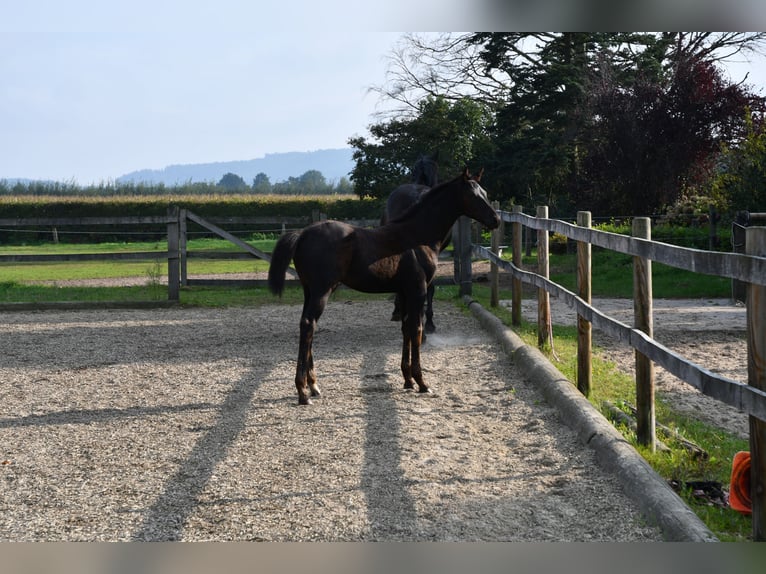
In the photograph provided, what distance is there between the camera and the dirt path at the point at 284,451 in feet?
12.1

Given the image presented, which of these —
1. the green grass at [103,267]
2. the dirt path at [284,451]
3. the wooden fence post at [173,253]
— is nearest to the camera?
the dirt path at [284,451]

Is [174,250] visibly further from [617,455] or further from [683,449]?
[617,455]

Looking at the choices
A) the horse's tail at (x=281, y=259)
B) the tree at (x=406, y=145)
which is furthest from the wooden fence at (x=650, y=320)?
the tree at (x=406, y=145)

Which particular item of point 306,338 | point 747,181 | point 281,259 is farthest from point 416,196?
point 747,181

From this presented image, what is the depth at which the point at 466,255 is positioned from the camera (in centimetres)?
1217

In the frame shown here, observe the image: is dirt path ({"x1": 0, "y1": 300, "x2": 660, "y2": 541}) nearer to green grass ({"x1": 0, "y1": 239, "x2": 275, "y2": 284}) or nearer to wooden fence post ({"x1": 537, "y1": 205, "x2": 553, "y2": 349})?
wooden fence post ({"x1": 537, "y1": 205, "x2": 553, "y2": 349})

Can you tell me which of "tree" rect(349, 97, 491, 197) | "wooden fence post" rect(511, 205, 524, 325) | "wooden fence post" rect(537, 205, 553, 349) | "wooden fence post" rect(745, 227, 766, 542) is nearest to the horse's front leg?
"wooden fence post" rect(537, 205, 553, 349)

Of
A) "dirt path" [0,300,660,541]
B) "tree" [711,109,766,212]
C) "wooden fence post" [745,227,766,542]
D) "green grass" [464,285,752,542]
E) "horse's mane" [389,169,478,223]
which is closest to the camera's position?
"wooden fence post" [745,227,766,542]

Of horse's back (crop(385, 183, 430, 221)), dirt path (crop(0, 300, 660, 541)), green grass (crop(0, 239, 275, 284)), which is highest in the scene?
horse's back (crop(385, 183, 430, 221))

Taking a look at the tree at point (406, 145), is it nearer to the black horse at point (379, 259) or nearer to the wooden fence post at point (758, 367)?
the black horse at point (379, 259)

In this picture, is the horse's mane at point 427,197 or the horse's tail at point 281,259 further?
the horse's mane at point 427,197

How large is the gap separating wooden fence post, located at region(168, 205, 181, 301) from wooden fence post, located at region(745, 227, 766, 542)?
9972 mm

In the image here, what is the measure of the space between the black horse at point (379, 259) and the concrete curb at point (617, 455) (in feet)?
3.21

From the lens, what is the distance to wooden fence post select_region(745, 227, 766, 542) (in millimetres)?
3209
